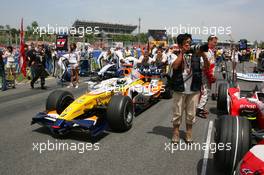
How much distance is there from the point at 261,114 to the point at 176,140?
1.41 metres

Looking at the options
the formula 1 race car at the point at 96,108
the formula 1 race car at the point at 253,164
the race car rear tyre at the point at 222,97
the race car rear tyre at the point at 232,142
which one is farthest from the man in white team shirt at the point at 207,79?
the formula 1 race car at the point at 253,164

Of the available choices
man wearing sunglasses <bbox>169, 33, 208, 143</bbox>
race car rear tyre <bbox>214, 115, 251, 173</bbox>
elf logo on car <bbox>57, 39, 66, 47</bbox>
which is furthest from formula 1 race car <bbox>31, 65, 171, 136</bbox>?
elf logo on car <bbox>57, 39, 66, 47</bbox>

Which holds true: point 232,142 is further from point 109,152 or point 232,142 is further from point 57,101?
point 57,101

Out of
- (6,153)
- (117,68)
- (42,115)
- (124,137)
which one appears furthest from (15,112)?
(117,68)

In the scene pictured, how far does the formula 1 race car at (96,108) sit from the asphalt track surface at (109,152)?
25 centimetres

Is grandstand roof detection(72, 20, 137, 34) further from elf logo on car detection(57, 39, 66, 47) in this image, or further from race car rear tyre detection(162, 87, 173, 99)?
race car rear tyre detection(162, 87, 173, 99)

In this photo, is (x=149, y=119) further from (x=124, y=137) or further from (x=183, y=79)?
(x=183, y=79)

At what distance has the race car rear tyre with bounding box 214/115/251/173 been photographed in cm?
344

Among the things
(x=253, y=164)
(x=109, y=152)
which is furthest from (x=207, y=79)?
(x=253, y=164)

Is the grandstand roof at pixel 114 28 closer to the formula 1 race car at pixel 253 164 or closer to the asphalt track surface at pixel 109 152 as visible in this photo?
the asphalt track surface at pixel 109 152

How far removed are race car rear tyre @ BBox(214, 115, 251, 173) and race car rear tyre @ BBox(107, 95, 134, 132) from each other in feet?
6.63

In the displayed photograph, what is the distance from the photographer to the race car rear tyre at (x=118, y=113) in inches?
204

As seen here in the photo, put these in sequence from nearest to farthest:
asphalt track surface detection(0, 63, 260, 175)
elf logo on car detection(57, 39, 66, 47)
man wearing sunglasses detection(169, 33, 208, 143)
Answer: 1. asphalt track surface detection(0, 63, 260, 175)
2. man wearing sunglasses detection(169, 33, 208, 143)
3. elf logo on car detection(57, 39, 66, 47)

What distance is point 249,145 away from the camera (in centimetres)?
346
